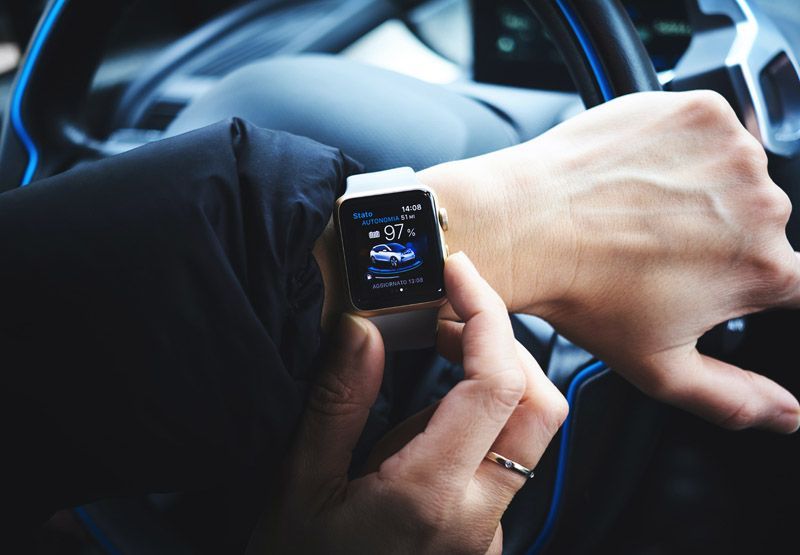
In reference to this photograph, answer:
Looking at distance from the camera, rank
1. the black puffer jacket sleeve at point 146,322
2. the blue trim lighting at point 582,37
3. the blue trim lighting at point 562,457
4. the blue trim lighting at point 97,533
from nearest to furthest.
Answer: the black puffer jacket sleeve at point 146,322, the blue trim lighting at point 582,37, the blue trim lighting at point 562,457, the blue trim lighting at point 97,533

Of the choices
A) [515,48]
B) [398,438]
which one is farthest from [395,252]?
[515,48]

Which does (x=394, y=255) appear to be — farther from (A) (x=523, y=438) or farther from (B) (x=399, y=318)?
(A) (x=523, y=438)

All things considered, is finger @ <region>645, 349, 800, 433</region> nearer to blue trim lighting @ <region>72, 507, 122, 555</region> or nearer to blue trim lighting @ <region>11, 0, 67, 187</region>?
blue trim lighting @ <region>72, 507, 122, 555</region>

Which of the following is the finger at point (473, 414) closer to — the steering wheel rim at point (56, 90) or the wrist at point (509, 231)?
the wrist at point (509, 231)

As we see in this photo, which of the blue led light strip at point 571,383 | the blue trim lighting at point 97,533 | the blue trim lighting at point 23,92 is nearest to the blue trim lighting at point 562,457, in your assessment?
the blue led light strip at point 571,383

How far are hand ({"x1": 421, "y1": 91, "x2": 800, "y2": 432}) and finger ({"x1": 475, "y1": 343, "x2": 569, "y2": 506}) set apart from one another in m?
0.21

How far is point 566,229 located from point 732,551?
0.61 meters

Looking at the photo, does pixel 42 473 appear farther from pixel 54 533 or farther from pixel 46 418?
pixel 54 533

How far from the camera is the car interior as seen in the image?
85 centimetres

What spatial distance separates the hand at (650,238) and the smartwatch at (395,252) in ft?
0.34

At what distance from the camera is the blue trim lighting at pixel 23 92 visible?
1.08 meters

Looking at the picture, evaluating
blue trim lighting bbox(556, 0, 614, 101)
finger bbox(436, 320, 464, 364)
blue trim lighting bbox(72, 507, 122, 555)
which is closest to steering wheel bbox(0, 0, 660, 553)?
blue trim lighting bbox(556, 0, 614, 101)

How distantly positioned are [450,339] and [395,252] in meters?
0.12

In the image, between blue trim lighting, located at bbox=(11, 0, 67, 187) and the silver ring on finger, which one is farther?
blue trim lighting, located at bbox=(11, 0, 67, 187)
